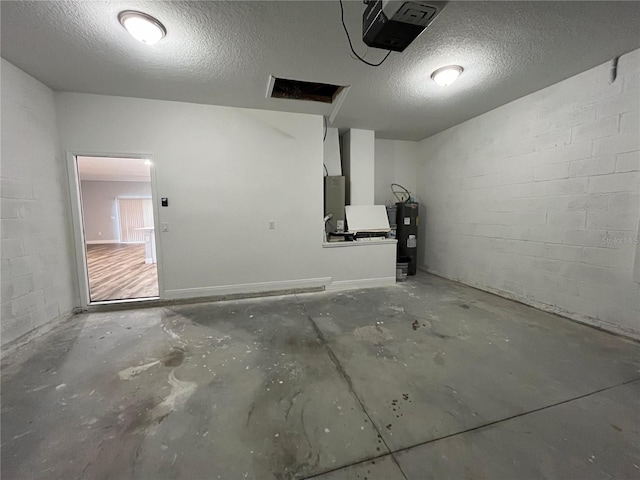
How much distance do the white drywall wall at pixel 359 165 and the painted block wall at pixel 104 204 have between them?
31.9 feet

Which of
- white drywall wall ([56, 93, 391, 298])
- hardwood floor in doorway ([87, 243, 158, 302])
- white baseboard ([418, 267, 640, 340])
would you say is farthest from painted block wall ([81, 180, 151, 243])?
white baseboard ([418, 267, 640, 340])

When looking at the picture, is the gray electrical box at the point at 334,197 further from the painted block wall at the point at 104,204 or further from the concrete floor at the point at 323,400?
the painted block wall at the point at 104,204

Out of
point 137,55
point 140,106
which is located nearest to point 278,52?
point 137,55

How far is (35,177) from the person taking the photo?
8.57 feet

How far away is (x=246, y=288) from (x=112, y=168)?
7161 mm

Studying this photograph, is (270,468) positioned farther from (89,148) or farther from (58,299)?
(89,148)

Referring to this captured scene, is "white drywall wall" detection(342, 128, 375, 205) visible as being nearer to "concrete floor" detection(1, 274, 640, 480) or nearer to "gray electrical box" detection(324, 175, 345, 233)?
"gray electrical box" detection(324, 175, 345, 233)

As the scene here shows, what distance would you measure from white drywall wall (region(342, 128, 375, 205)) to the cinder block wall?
1.51m

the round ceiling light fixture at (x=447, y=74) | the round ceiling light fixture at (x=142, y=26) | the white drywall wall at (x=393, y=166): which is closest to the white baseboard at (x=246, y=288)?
the white drywall wall at (x=393, y=166)

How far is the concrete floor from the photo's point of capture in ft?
4.09

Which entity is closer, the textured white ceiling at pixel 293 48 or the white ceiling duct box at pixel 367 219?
the textured white ceiling at pixel 293 48

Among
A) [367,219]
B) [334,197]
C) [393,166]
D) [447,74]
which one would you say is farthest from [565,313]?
[393,166]

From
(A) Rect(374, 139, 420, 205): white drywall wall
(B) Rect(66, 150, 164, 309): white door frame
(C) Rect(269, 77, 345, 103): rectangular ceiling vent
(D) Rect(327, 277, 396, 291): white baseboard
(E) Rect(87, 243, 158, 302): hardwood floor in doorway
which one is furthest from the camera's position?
(A) Rect(374, 139, 420, 205): white drywall wall

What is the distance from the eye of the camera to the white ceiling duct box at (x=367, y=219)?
432cm
